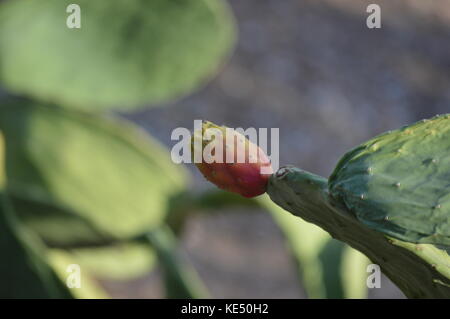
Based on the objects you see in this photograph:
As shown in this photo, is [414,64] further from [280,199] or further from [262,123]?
[280,199]

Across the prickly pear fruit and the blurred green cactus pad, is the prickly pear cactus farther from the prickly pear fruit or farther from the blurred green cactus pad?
the blurred green cactus pad

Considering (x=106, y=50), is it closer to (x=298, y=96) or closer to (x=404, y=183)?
(x=404, y=183)

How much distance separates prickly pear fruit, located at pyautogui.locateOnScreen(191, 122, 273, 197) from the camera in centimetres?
55

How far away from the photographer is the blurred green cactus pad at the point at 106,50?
4.25 feet

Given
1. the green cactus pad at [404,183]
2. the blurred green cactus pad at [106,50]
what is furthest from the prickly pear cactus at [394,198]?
the blurred green cactus pad at [106,50]

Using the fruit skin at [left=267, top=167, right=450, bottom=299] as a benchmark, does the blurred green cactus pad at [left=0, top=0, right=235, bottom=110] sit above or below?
above

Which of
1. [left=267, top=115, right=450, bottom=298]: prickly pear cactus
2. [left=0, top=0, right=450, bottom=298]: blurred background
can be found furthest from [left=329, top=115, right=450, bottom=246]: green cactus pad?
[left=0, top=0, right=450, bottom=298]: blurred background

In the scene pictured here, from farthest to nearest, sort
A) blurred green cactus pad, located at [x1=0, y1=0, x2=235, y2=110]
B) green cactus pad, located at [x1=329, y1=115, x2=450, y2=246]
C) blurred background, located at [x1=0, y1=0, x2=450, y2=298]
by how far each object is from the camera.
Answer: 1. blurred background, located at [x1=0, y1=0, x2=450, y2=298]
2. blurred green cactus pad, located at [x1=0, y1=0, x2=235, y2=110]
3. green cactus pad, located at [x1=329, y1=115, x2=450, y2=246]

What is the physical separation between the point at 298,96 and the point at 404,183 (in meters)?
2.97

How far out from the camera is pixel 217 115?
327cm

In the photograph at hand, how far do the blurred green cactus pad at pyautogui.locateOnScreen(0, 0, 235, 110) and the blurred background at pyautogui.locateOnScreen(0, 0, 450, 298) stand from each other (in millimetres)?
1388

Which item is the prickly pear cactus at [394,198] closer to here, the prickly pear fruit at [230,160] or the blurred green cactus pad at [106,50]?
the prickly pear fruit at [230,160]

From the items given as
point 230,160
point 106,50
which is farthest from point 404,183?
point 106,50

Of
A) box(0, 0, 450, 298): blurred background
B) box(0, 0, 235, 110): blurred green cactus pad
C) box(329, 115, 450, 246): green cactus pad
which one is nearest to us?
box(329, 115, 450, 246): green cactus pad
